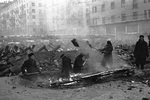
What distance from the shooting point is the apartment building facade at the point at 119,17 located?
30192 millimetres

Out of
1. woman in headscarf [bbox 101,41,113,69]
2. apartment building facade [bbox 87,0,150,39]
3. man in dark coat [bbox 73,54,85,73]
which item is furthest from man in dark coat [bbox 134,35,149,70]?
apartment building facade [bbox 87,0,150,39]

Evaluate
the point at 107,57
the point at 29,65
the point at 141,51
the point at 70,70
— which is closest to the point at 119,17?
the point at 107,57

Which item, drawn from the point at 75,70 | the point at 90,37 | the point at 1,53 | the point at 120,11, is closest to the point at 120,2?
the point at 120,11

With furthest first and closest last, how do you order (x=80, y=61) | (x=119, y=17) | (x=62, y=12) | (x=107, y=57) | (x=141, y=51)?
(x=119, y=17)
(x=62, y=12)
(x=107, y=57)
(x=141, y=51)
(x=80, y=61)

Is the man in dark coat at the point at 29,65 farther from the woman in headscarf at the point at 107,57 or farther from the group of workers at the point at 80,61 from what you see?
the woman in headscarf at the point at 107,57

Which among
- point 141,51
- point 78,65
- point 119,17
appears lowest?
point 78,65

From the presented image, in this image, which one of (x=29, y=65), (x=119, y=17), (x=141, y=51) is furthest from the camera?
(x=119, y=17)

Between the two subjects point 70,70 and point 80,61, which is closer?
point 70,70

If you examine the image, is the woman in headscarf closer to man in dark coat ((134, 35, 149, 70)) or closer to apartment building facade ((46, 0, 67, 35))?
man in dark coat ((134, 35, 149, 70))

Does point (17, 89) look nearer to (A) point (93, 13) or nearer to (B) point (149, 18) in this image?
(B) point (149, 18)

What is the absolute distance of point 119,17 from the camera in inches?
1362

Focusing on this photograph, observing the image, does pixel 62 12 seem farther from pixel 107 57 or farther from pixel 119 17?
pixel 119 17

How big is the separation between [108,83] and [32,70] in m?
3.10

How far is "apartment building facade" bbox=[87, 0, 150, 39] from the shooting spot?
3019 cm
